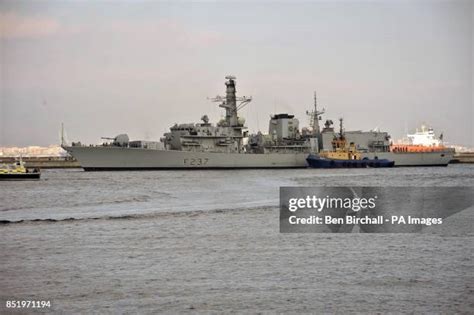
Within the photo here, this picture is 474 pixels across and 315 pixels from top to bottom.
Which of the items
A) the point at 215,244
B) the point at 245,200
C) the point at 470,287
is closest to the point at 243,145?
the point at 245,200

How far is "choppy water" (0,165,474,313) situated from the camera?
874cm

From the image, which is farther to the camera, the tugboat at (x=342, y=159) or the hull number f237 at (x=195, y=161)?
the tugboat at (x=342, y=159)

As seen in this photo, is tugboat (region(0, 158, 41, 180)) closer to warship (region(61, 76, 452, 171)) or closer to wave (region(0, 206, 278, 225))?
warship (region(61, 76, 452, 171))

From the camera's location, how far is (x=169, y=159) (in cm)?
5662

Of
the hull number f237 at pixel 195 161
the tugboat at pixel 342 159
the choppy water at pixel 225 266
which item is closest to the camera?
the choppy water at pixel 225 266

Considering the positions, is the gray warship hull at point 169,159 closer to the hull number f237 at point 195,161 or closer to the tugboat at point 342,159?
the hull number f237 at point 195,161

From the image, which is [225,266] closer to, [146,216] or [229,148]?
[146,216]

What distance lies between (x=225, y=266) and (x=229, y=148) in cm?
4799
